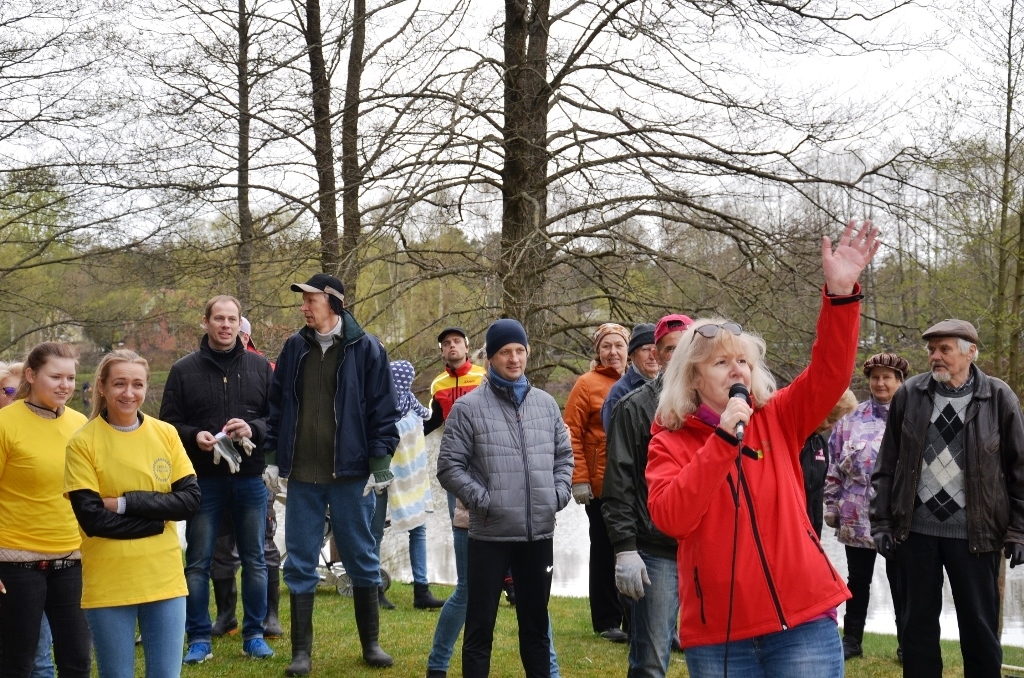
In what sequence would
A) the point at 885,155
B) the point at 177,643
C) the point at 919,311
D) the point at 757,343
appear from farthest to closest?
the point at 919,311 → the point at 885,155 → the point at 177,643 → the point at 757,343

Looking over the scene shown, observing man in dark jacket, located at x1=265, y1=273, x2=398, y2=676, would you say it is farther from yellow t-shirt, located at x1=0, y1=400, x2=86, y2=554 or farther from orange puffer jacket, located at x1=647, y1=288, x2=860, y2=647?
orange puffer jacket, located at x1=647, y1=288, x2=860, y2=647

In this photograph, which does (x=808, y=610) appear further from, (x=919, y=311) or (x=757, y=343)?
(x=919, y=311)

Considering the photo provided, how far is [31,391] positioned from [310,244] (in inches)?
248

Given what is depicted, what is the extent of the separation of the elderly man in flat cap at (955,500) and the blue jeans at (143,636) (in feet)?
11.8

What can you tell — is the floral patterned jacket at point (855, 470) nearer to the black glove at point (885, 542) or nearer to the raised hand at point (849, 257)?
the black glove at point (885, 542)

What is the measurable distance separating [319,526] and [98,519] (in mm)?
1955

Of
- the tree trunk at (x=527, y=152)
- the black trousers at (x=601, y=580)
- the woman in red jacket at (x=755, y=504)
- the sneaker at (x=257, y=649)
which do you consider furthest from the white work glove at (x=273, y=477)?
the tree trunk at (x=527, y=152)

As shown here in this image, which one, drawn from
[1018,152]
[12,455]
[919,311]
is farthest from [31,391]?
[919,311]

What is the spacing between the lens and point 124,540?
13.9 ft

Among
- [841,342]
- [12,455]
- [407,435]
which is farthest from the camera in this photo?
[407,435]

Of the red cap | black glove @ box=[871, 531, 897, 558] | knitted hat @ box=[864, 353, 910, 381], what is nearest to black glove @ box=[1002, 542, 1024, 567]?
black glove @ box=[871, 531, 897, 558]

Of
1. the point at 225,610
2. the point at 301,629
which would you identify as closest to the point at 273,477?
the point at 301,629

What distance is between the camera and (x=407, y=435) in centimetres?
862

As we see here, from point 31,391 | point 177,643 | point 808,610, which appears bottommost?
point 177,643
